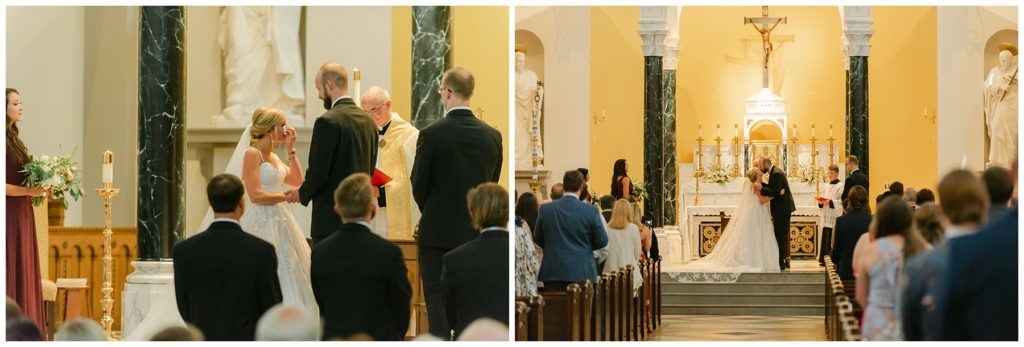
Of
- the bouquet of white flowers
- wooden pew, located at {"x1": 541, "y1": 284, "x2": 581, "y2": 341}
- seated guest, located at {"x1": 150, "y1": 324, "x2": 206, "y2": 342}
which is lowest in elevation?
wooden pew, located at {"x1": 541, "y1": 284, "x2": 581, "y2": 341}

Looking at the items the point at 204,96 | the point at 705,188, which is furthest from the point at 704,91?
the point at 204,96

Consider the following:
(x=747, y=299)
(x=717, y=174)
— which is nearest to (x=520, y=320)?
(x=747, y=299)

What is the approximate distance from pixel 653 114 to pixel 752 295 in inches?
94.8

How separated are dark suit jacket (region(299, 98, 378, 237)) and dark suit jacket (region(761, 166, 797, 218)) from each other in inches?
341

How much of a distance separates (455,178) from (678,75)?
12649mm

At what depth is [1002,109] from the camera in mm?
7453

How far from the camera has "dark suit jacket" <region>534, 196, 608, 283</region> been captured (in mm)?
9641

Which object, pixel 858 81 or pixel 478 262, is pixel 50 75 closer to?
pixel 478 262

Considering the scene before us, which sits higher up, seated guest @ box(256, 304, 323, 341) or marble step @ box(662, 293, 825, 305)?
seated guest @ box(256, 304, 323, 341)

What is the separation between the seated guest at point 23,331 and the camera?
583 centimetres

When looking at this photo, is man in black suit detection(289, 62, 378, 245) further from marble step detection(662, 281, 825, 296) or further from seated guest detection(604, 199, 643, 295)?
marble step detection(662, 281, 825, 296)

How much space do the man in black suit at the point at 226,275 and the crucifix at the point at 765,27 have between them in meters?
13.8

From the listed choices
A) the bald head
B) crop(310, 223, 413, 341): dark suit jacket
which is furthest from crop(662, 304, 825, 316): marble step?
crop(310, 223, 413, 341): dark suit jacket

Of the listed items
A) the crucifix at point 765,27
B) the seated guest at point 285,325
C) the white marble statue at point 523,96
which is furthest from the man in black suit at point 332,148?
the crucifix at point 765,27
